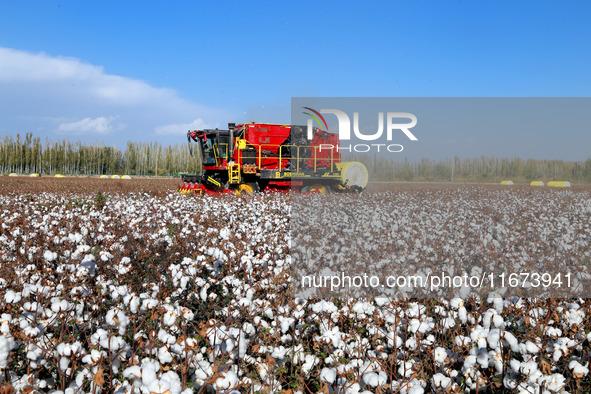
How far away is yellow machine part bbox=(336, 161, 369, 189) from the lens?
55.4 ft

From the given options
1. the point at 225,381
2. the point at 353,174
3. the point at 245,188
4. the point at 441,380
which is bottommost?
the point at 441,380

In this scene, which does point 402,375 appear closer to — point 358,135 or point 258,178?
point 358,135

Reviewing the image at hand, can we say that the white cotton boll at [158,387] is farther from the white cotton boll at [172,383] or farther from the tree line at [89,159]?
the tree line at [89,159]

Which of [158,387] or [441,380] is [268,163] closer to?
[441,380]

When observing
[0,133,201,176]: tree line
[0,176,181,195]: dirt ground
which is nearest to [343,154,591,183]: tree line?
[0,176,181,195]: dirt ground

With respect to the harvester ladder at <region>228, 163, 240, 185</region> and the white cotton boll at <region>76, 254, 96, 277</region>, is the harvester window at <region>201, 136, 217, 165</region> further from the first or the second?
the white cotton boll at <region>76, 254, 96, 277</region>

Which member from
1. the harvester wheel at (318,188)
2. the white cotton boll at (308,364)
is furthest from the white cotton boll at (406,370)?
the harvester wheel at (318,188)

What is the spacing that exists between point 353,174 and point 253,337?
14286 millimetres

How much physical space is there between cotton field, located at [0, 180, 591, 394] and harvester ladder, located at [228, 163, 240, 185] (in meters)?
10.4

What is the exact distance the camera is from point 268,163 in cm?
1716

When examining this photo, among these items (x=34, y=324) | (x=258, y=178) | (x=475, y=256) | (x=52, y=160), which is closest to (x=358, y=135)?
(x=475, y=256)

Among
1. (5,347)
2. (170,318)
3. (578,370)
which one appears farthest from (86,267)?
(578,370)

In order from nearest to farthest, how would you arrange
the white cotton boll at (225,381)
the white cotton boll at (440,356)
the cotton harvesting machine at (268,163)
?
the white cotton boll at (225,381), the white cotton boll at (440,356), the cotton harvesting machine at (268,163)

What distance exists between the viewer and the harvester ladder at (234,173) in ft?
52.7
